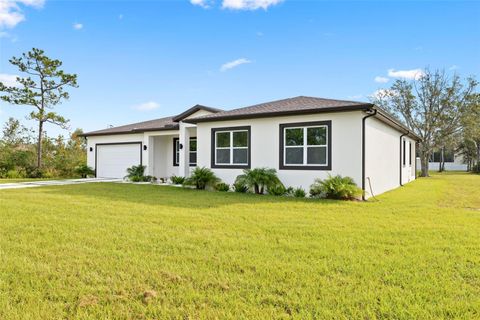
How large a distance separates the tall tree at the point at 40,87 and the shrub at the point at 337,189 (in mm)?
18802

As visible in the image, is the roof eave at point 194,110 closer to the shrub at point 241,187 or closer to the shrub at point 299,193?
the shrub at point 241,187

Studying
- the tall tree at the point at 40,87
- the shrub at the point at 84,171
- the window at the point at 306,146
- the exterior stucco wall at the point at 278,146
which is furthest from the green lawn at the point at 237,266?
the tall tree at the point at 40,87

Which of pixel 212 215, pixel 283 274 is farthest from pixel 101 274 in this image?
pixel 212 215

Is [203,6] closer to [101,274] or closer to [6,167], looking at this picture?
[101,274]

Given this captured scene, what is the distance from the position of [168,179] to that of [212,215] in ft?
36.0

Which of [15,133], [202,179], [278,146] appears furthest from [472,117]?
[15,133]

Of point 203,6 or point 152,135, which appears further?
point 152,135

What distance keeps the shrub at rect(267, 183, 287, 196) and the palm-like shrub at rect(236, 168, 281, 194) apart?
8 cm

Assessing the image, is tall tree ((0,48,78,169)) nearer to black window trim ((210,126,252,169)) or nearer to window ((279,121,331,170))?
black window trim ((210,126,252,169))

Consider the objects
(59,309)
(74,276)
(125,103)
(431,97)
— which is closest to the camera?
(59,309)

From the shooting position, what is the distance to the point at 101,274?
3586 millimetres

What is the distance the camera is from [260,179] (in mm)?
11203

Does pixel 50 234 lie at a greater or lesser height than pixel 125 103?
lesser

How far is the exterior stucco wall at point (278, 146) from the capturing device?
10102 mm
